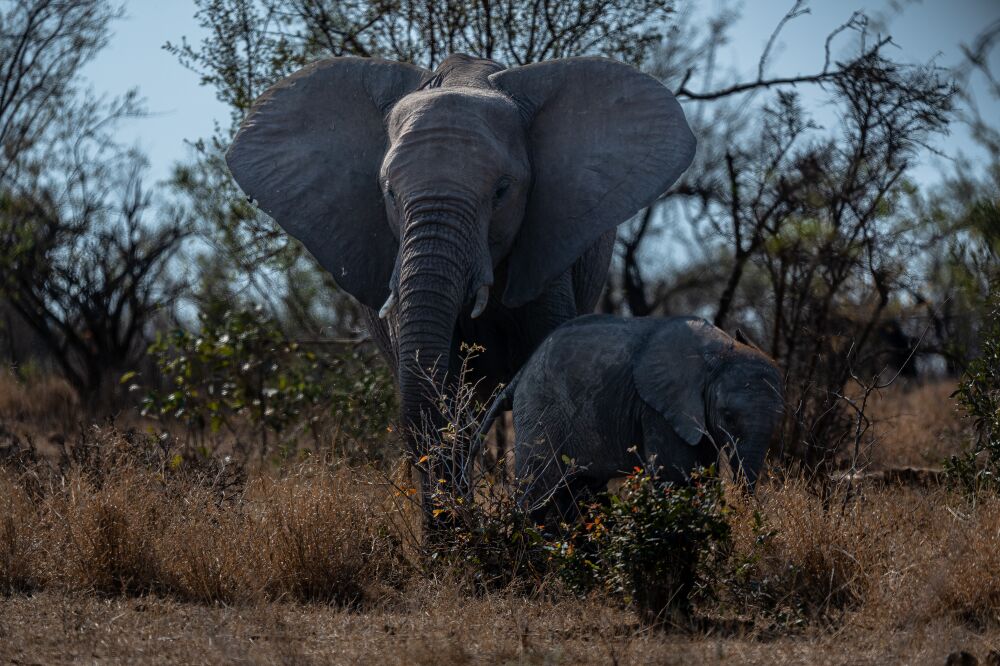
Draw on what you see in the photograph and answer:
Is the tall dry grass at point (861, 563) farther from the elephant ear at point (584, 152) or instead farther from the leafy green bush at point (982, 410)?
the elephant ear at point (584, 152)

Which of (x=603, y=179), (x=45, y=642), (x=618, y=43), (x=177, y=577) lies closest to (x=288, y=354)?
(x=618, y=43)

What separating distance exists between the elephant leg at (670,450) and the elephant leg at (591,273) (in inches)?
85.7

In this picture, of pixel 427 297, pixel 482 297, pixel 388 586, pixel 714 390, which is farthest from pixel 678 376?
pixel 388 586

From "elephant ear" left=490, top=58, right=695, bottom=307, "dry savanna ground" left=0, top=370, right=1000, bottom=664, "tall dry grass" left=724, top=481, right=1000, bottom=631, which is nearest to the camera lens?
"dry savanna ground" left=0, top=370, right=1000, bottom=664

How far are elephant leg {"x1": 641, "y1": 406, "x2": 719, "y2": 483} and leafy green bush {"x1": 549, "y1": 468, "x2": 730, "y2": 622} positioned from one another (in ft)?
1.87

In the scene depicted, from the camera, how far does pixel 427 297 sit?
667cm

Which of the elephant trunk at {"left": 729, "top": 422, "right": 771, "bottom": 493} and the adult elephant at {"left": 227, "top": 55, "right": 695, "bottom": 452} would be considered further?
the adult elephant at {"left": 227, "top": 55, "right": 695, "bottom": 452}

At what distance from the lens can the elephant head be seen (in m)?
5.85

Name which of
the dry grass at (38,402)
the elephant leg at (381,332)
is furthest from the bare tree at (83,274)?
the elephant leg at (381,332)

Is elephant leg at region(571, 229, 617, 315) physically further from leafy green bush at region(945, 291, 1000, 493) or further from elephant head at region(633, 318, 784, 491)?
leafy green bush at region(945, 291, 1000, 493)

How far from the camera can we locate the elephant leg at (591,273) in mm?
8281

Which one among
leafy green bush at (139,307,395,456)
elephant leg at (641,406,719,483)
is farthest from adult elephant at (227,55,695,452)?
leafy green bush at (139,307,395,456)

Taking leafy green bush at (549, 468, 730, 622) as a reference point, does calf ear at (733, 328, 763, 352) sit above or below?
above

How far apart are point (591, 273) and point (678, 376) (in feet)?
8.00
